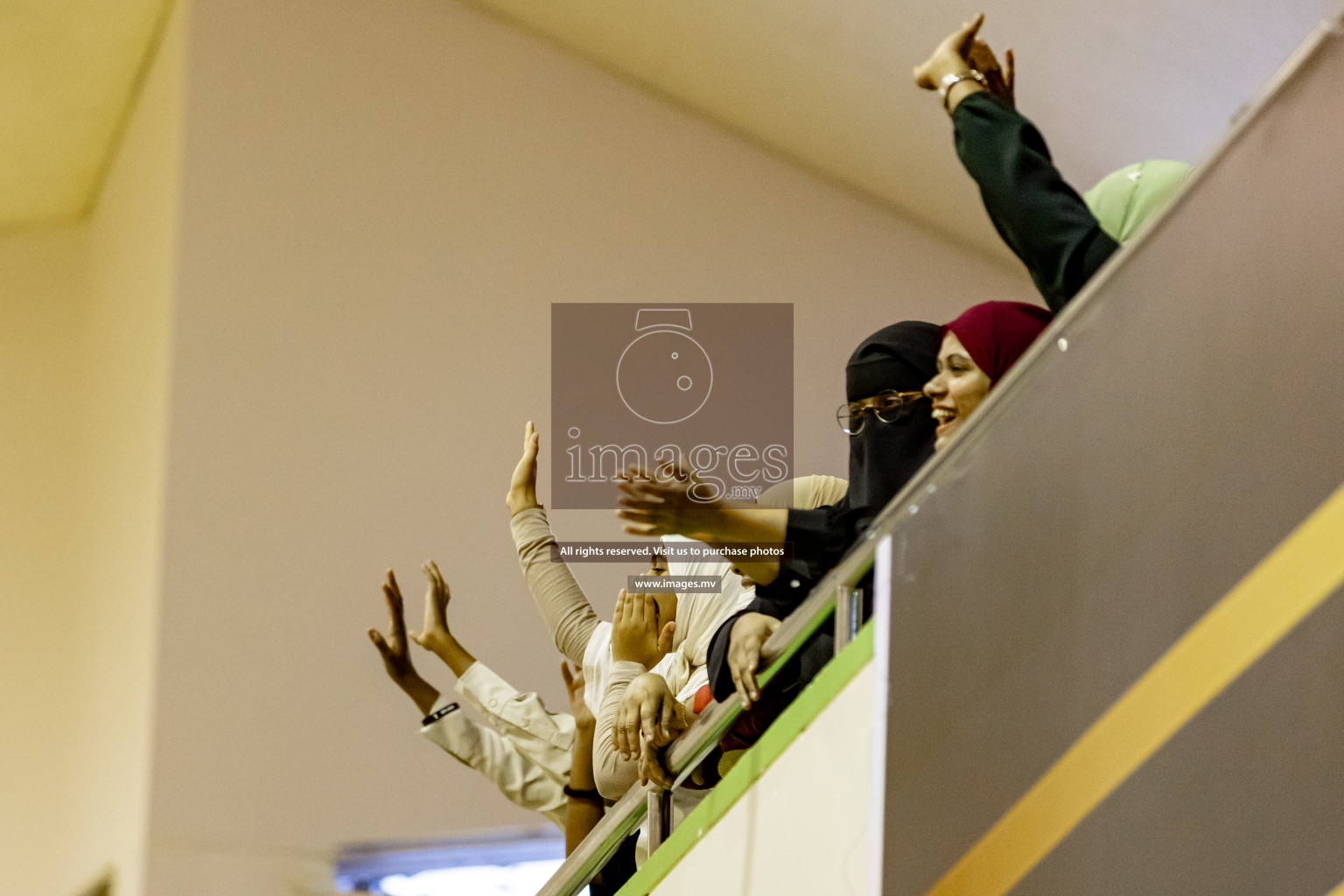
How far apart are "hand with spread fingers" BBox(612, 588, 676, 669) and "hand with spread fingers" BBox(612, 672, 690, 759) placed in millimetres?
209

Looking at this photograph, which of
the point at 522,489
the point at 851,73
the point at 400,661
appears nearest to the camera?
the point at 522,489

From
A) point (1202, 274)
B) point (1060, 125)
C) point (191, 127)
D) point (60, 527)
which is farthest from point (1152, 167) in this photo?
point (60, 527)

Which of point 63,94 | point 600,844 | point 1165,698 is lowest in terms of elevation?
point 600,844

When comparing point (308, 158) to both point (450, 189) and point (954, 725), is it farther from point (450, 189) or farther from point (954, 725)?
point (954, 725)

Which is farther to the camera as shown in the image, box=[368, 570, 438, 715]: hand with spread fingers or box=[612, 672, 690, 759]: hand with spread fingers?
box=[368, 570, 438, 715]: hand with spread fingers

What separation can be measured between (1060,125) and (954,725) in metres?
2.97

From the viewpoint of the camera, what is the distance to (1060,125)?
408cm

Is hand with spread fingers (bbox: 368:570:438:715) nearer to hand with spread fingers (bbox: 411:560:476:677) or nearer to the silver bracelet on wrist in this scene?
hand with spread fingers (bbox: 411:560:476:677)

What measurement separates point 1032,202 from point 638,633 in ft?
2.93

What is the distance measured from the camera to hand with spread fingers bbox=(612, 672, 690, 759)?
1.91m

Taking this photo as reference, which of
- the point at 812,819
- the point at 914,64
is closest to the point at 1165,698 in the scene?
the point at 812,819

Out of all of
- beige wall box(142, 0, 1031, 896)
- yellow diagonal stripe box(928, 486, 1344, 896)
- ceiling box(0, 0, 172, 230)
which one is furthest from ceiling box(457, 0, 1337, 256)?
yellow diagonal stripe box(928, 486, 1344, 896)

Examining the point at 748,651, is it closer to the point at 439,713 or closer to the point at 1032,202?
the point at 1032,202

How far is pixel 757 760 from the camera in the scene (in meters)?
1.77
